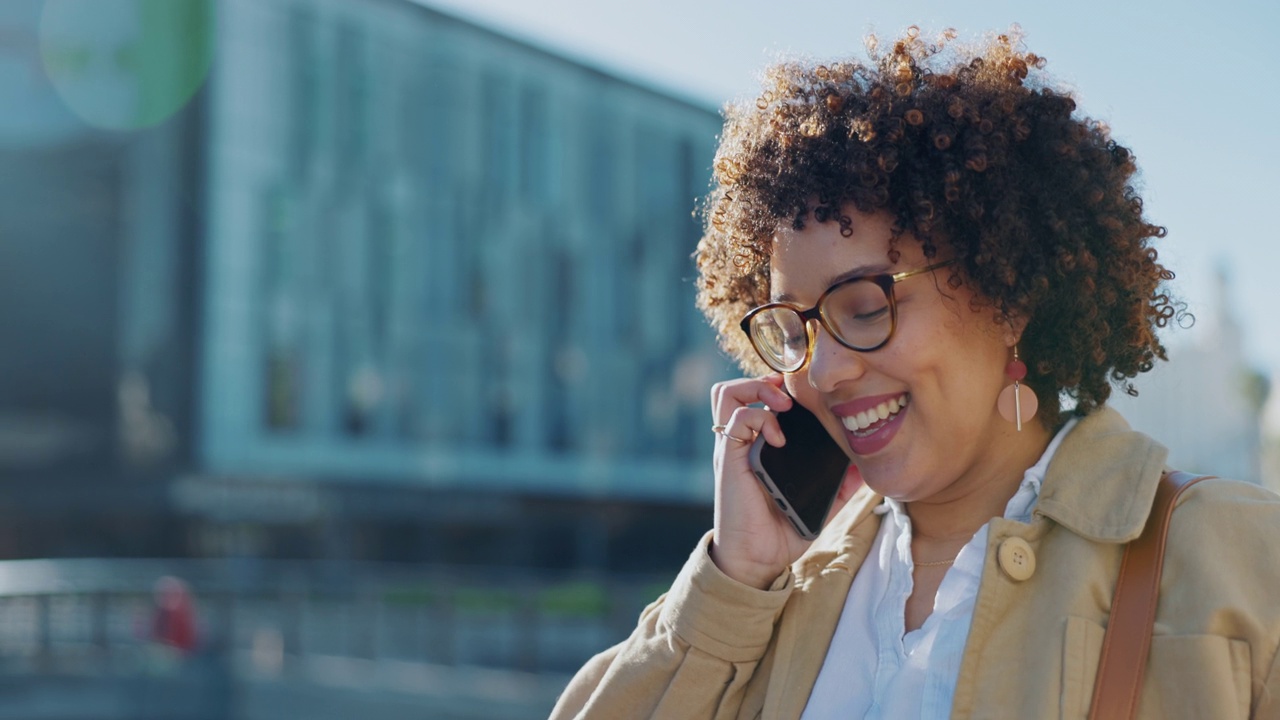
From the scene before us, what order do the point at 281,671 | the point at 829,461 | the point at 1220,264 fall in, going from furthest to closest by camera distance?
the point at 1220,264 → the point at 281,671 → the point at 829,461

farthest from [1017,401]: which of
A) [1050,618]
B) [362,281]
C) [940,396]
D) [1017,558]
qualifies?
[362,281]

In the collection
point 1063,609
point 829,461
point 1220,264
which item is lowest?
point 1063,609

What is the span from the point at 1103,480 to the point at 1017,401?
20 cm

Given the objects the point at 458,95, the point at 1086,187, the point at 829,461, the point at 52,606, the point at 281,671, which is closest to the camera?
the point at 1086,187

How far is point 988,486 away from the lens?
6.89ft

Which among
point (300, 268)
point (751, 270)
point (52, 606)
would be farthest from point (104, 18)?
point (751, 270)

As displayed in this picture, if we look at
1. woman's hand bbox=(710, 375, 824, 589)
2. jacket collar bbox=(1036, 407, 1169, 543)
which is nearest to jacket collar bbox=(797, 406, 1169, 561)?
jacket collar bbox=(1036, 407, 1169, 543)

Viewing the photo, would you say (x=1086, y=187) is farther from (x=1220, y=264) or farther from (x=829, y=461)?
(x=1220, y=264)

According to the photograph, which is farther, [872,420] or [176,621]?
[176,621]

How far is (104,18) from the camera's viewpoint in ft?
104

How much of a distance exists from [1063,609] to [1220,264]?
2306 centimetres

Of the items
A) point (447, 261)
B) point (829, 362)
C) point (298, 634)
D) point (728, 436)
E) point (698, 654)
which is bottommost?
point (298, 634)

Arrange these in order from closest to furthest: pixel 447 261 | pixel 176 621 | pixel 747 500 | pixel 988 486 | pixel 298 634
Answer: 1. pixel 988 486
2. pixel 747 500
3. pixel 176 621
4. pixel 298 634
5. pixel 447 261

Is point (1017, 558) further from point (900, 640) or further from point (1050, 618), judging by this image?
point (900, 640)
